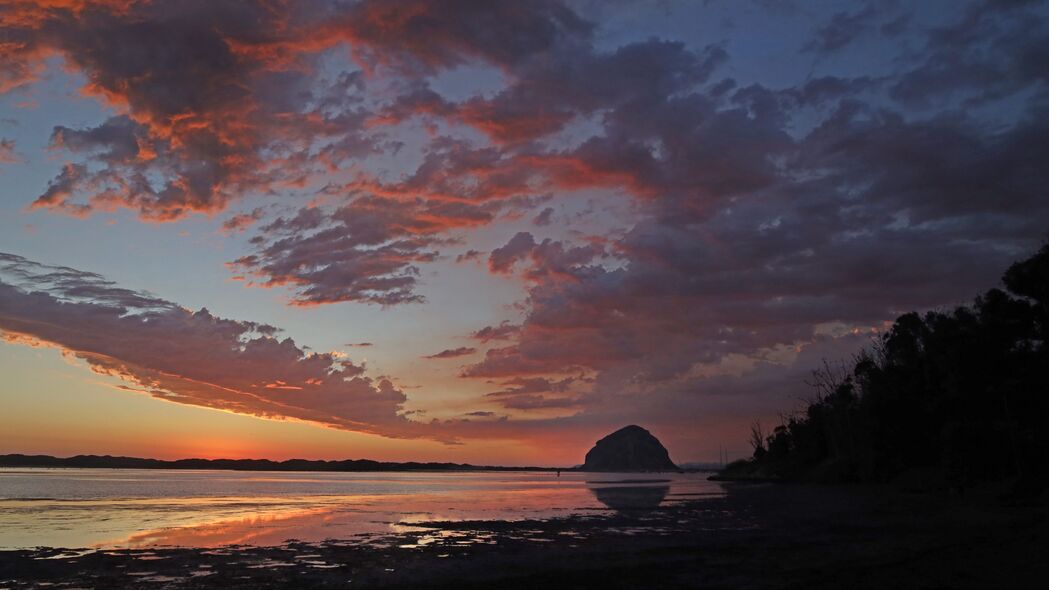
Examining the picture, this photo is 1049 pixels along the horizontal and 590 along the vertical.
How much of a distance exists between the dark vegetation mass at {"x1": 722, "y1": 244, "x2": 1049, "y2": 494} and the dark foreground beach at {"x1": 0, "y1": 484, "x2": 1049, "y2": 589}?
1488 centimetres

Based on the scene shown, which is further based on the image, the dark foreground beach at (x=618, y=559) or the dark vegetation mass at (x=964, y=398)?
the dark vegetation mass at (x=964, y=398)

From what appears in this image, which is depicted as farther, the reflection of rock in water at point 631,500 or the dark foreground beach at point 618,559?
the reflection of rock in water at point 631,500

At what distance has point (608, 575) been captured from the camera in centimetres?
2009

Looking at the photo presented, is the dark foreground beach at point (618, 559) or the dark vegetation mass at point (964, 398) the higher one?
the dark vegetation mass at point (964, 398)

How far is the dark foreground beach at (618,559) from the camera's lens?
1889cm

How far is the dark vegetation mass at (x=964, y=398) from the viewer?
151 feet

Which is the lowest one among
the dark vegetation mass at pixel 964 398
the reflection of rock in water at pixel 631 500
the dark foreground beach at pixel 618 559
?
the dark foreground beach at pixel 618 559

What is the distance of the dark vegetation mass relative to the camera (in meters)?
46.1

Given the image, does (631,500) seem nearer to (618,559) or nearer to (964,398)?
(964,398)

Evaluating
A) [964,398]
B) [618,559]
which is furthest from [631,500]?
[618,559]

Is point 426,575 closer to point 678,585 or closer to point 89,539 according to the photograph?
point 678,585

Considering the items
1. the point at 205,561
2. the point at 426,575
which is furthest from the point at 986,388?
the point at 205,561

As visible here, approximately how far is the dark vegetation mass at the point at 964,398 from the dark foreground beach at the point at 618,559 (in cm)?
1488

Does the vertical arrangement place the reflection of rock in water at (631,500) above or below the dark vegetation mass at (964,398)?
below
